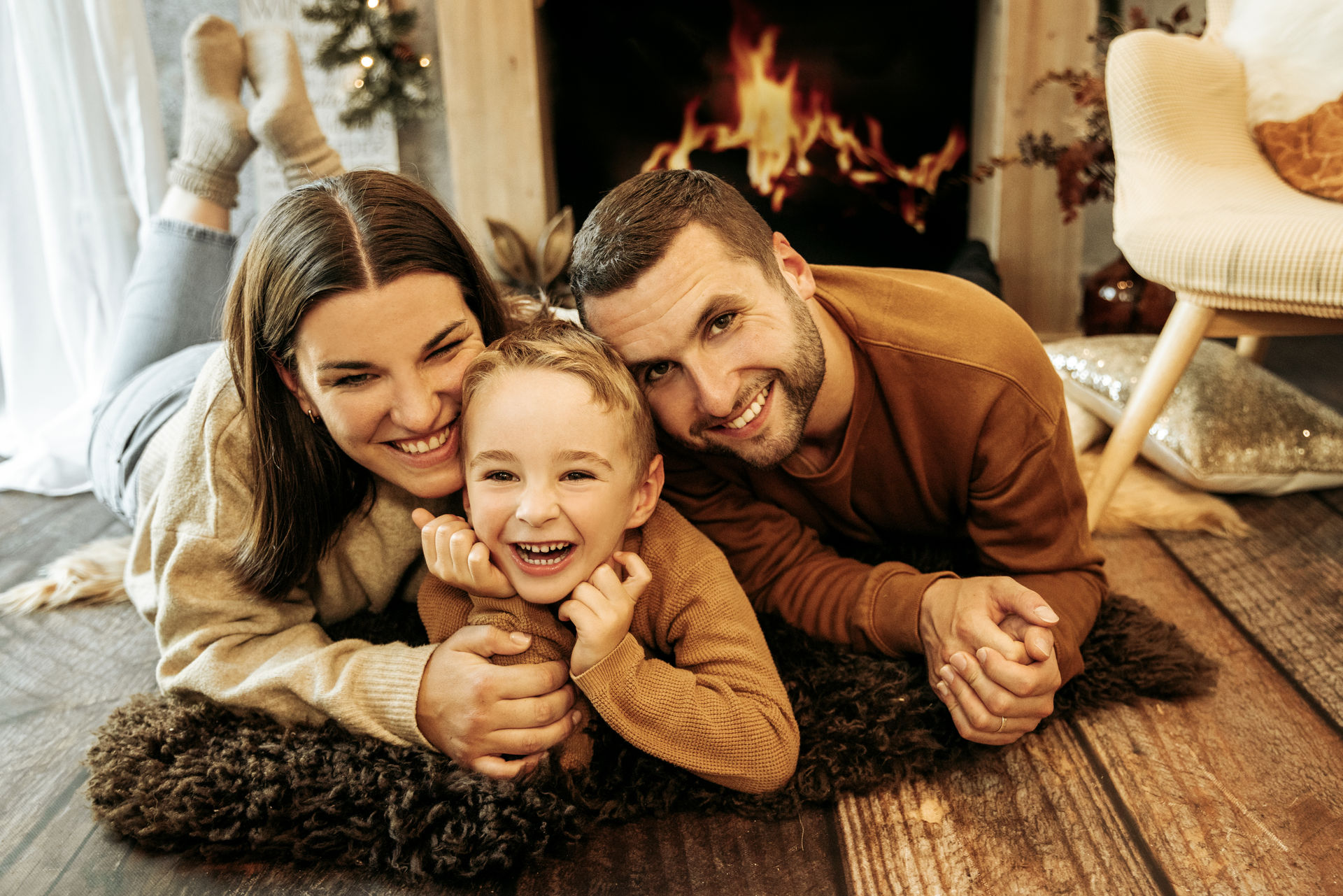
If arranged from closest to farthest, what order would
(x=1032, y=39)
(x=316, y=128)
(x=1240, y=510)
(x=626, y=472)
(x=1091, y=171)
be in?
(x=626, y=472)
(x=1240, y=510)
(x=316, y=128)
(x=1091, y=171)
(x=1032, y=39)

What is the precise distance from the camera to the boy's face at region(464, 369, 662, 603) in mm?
929

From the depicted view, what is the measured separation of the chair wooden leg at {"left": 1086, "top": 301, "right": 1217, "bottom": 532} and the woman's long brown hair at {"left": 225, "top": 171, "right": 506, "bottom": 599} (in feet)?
3.14

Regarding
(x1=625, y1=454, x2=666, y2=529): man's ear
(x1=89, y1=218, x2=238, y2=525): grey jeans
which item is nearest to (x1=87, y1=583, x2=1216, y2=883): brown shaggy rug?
(x1=625, y1=454, x2=666, y2=529): man's ear

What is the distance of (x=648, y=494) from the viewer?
1045mm

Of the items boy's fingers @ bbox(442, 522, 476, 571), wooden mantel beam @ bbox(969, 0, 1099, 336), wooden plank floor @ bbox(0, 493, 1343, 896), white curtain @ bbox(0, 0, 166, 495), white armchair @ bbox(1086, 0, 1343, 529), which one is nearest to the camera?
wooden plank floor @ bbox(0, 493, 1343, 896)

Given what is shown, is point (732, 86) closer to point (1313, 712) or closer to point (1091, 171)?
point (1091, 171)

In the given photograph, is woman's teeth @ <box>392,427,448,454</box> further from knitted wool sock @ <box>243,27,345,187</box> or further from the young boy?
knitted wool sock @ <box>243,27,345,187</box>

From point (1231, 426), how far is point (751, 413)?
1.07 metres

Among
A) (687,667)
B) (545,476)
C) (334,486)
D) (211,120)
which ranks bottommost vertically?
(687,667)

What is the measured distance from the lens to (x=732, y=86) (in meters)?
2.62

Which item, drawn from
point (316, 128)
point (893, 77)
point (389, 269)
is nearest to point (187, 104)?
point (316, 128)

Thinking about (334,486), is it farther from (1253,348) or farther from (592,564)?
(1253,348)

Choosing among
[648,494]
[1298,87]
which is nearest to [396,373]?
[648,494]

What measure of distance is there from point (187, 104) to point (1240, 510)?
209cm
